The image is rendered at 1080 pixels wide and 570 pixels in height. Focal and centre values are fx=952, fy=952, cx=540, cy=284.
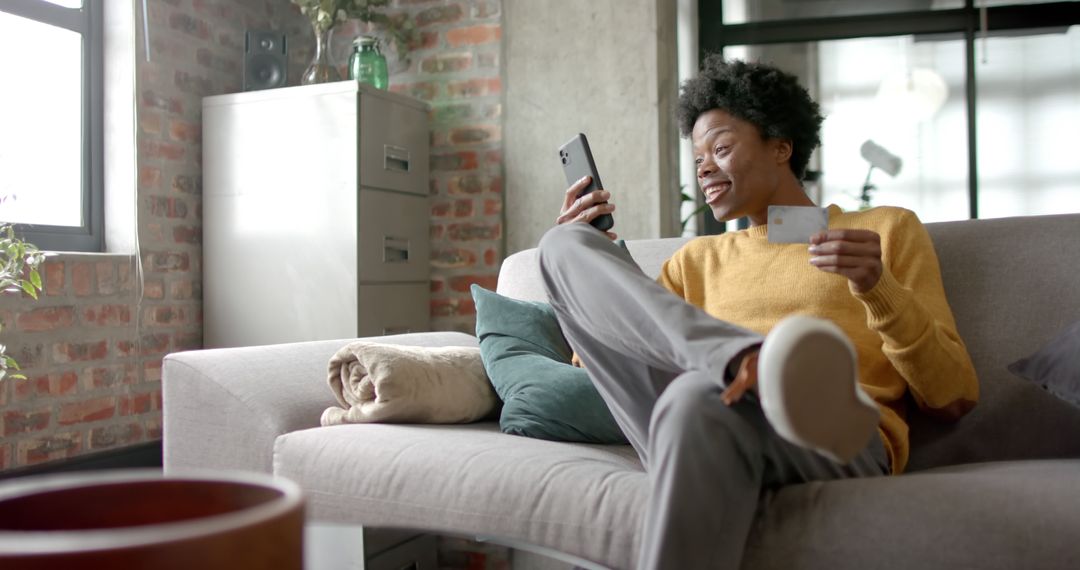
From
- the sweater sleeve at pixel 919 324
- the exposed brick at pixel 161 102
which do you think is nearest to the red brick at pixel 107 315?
the exposed brick at pixel 161 102

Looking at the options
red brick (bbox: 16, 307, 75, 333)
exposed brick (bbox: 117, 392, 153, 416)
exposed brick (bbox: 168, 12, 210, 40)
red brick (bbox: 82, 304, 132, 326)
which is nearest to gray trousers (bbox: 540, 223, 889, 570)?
red brick (bbox: 16, 307, 75, 333)

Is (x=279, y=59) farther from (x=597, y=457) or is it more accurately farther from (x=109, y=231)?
(x=597, y=457)

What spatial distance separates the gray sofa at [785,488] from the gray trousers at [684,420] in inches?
3.4

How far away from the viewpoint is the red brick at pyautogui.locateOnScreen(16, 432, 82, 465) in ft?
9.36

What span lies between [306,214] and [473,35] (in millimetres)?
1021

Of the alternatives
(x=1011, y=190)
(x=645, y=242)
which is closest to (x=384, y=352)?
(x=645, y=242)

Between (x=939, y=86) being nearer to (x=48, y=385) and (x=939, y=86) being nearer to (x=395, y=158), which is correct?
(x=395, y=158)

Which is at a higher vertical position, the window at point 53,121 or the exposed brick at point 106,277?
the window at point 53,121

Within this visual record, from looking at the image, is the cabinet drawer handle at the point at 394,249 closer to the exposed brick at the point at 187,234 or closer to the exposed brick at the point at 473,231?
the exposed brick at the point at 473,231

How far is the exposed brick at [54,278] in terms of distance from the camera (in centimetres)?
290

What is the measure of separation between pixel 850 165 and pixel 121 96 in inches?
119

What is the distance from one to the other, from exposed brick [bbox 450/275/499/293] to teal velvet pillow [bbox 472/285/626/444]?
1.71 m

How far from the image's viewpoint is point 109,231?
334 cm

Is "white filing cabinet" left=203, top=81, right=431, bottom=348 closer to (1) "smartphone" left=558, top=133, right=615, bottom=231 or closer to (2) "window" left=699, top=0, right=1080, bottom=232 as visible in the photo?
(2) "window" left=699, top=0, right=1080, bottom=232
